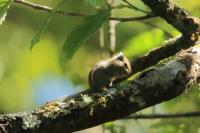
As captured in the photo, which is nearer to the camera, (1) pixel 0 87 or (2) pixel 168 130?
(2) pixel 168 130

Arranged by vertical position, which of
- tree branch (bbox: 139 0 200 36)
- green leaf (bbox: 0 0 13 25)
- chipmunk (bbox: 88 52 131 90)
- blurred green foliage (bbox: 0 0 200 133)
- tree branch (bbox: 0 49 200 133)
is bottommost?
tree branch (bbox: 0 49 200 133)

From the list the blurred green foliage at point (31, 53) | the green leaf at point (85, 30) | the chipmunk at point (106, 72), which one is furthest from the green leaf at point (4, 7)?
the blurred green foliage at point (31, 53)

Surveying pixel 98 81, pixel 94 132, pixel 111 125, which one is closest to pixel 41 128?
pixel 98 81

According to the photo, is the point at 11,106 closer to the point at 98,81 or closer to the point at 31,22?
the point at 31,22

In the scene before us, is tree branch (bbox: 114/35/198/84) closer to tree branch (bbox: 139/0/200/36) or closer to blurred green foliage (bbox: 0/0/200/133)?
tree branch (bbox: 139/0/200/36)

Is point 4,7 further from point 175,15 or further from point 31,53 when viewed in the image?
point 31,53

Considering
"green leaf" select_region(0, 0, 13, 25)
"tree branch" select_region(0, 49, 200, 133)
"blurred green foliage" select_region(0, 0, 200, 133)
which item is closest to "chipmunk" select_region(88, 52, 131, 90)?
"tree branch" select_region(0, 49, 200, 133)
